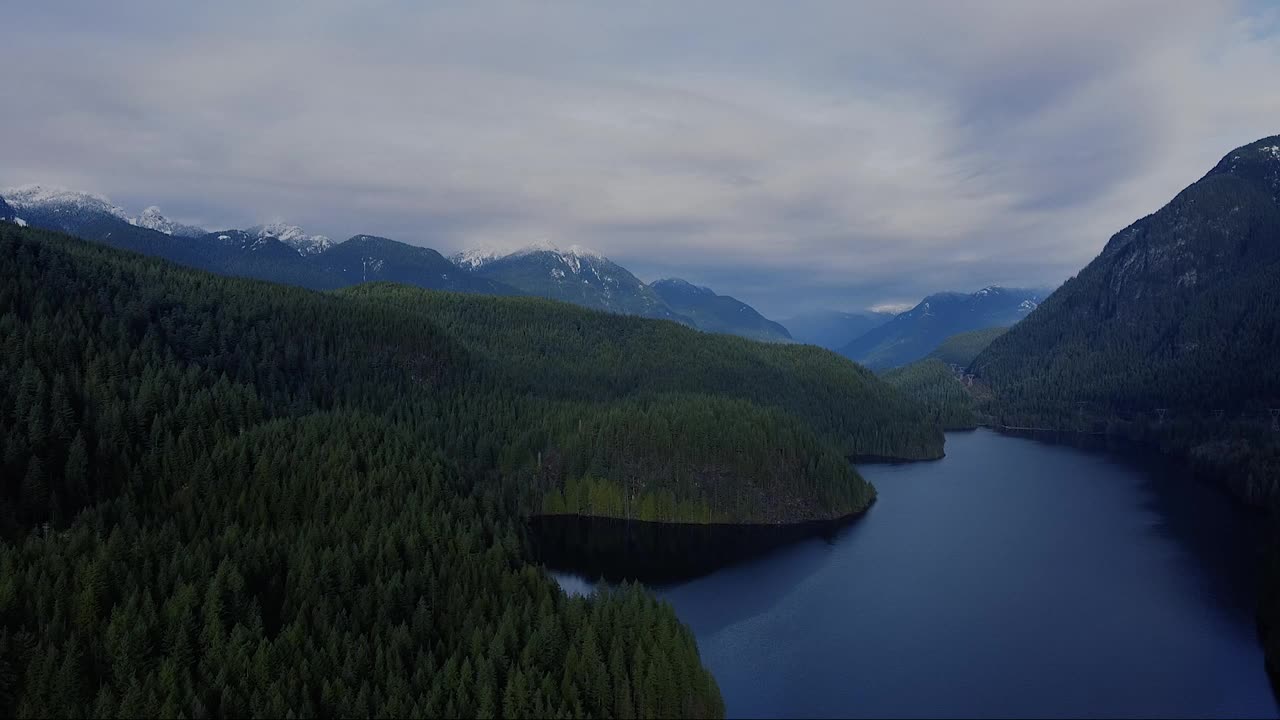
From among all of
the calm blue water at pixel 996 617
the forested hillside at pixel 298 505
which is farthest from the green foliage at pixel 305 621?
the calm blue water at pixel 996 617

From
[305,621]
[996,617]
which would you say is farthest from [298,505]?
[996,617]

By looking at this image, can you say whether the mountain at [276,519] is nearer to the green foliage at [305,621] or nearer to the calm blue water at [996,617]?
the green foliage at [305,621]

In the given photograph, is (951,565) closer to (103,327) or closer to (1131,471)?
(1131,471)

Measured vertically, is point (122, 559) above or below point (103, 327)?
below

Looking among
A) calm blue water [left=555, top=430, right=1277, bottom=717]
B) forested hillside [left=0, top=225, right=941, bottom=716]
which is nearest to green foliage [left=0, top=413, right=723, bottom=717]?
forested hillside [left=0, top=225, right=941, bottom=716]

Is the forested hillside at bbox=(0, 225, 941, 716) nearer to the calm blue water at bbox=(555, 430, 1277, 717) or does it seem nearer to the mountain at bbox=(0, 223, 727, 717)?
the mountain at bbox=(0, 223, 727, 717)

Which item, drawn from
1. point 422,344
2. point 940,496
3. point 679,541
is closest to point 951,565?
point 679,541
